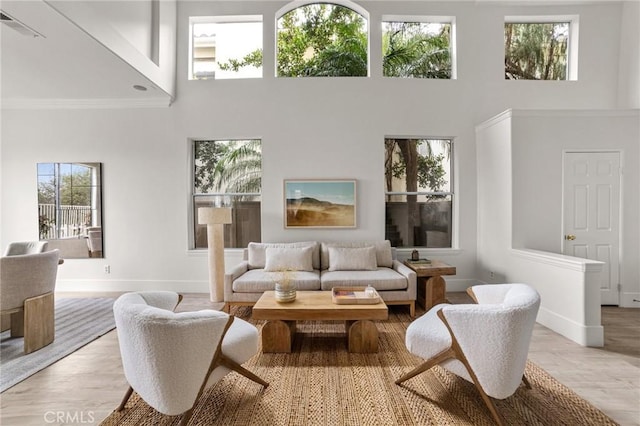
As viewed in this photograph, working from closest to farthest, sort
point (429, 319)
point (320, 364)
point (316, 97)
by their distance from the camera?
point (429, 319) → point (320, 364) → point (316, 97)

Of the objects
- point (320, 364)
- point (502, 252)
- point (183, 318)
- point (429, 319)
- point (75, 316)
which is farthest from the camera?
point (502, 252)

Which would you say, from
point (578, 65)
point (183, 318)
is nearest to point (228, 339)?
point (183, 318)

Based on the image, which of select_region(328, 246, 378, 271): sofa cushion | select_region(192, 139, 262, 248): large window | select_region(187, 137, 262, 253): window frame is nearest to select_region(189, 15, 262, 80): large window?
select_region(187, 137, 262, 253): window frame

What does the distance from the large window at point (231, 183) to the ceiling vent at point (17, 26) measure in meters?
2.20

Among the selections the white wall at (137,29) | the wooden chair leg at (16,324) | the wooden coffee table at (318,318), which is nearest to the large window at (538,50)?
the wooden coffee table at (318,318)

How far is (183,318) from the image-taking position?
1692 mm

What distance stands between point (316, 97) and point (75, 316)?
4288mm

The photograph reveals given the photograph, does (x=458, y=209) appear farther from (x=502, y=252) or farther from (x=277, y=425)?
(x=277, y=425)

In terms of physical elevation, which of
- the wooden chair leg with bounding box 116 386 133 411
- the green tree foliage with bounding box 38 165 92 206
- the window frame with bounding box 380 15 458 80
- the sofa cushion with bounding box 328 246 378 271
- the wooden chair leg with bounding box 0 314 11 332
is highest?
the window frame with bounding box 380 15 458 80

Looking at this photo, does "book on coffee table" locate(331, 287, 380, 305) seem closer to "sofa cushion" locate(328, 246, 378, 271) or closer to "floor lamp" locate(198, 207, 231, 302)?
"sofa cushion" locate(328, 246, 378, 271)

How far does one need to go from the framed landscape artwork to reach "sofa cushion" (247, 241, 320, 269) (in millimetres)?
366

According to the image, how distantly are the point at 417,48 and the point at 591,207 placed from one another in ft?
10.9

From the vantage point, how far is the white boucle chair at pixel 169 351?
5.43 ft

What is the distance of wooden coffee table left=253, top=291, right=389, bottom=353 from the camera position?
8.85 feet
